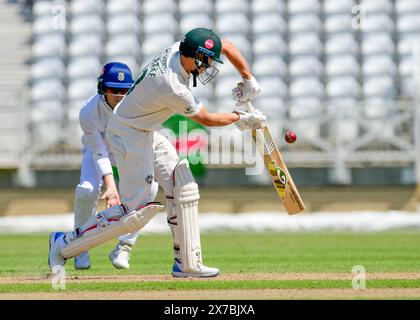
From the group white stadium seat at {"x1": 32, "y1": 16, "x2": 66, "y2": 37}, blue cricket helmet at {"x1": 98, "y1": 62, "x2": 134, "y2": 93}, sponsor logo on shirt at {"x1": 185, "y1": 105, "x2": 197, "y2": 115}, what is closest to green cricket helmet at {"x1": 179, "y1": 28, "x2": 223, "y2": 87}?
sponsor logo on shirt at {"x1": 185, "y1": 105, "x2": 197, "y2": 115}

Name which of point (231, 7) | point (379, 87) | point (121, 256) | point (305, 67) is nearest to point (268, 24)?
point (231, 7)

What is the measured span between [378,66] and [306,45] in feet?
4.14

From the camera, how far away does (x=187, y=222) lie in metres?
5.68

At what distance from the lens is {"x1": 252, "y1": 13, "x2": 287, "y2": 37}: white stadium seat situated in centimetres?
1639

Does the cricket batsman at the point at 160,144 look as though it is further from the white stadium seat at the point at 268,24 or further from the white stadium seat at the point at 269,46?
the white stadium seat at the point at 268,24

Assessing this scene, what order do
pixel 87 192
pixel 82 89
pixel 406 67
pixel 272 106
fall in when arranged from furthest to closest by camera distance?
pixel 82 89, pixel 406 67, pixel 272 106, pixel 87 192

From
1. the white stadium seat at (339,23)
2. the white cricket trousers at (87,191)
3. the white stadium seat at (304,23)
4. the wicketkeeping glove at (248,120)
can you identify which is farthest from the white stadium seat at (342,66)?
the wicketkeeping glove at (248,120)

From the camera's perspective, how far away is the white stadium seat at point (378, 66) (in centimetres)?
1570

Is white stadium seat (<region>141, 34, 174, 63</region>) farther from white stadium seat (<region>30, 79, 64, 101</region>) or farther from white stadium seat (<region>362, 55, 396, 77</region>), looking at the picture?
white stadium seat (<region>362, 55, 396, 77</region>)

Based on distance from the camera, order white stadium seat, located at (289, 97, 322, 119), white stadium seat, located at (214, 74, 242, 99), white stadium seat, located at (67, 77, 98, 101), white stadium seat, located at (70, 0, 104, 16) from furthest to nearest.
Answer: white stadium seat, located at (70, 0, 104, 16) < white stadium seat, located at (67, 77, 98, 101) < white stadium seat, located at (214, 74, 242, 99) < white stadium seat, located at (289, 97, 322, 119)

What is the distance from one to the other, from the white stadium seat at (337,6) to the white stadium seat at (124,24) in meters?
3.30

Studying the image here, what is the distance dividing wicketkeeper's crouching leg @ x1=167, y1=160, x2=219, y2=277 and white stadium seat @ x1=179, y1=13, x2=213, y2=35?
10.9 m

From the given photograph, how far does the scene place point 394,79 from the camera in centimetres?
1574

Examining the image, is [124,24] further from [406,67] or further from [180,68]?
[180,68]
